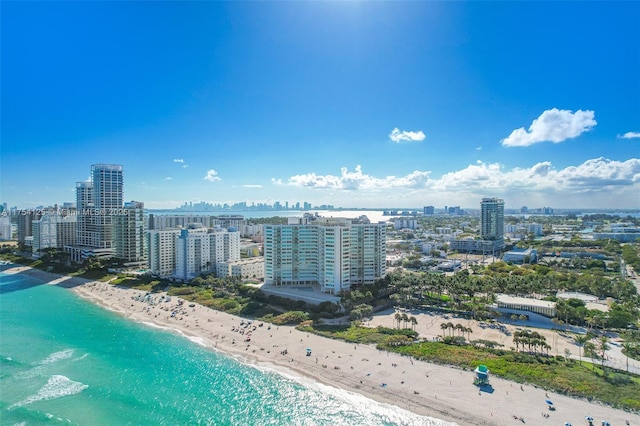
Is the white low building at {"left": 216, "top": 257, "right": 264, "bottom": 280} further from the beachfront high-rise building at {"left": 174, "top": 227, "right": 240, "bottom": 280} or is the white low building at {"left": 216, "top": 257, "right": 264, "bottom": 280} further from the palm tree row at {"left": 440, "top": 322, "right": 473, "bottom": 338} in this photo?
the palm tree row at {"left": 440, "top": 322, "right": 473, "bottom": 338}

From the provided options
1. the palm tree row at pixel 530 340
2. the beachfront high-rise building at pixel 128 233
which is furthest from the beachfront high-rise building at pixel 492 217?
the beachfront high-rise building at pixel 128 233

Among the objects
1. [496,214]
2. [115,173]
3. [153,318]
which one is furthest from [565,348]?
[115,173]

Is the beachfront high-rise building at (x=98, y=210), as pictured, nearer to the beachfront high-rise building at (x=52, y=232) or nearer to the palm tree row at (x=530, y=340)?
the beachfront high-rise building at (x=52, y=232)

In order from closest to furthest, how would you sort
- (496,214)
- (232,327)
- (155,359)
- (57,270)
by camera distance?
(155,359) → (232,327) → (57,270) → (496,214)

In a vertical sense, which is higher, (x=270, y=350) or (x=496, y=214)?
(x=496, y=214)

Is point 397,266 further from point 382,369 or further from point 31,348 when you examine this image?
point 31,348

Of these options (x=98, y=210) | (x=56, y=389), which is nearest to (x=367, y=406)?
(x=56, y=389)

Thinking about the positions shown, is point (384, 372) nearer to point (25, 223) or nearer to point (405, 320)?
point (405, 320)
